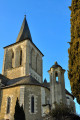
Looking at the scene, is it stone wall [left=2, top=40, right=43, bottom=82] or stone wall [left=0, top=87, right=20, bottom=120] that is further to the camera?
stone wall [left=2, top=40, right=43, bottom=82]

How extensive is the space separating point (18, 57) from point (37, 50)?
457 cm

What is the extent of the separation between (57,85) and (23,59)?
1302cm

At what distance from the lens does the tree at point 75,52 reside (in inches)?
389

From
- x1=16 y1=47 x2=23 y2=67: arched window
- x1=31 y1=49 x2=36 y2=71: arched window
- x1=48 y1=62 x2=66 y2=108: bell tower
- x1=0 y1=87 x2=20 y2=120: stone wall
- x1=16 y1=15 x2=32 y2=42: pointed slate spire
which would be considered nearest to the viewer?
x1=48 y1=62 x2=66 y2=108: bell tower

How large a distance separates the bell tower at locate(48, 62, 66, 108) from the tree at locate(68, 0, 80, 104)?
17.4ft

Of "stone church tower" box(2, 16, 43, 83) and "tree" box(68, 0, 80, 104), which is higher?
"stone church tower" box(2, 16, 43, 83)

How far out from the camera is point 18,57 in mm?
29641

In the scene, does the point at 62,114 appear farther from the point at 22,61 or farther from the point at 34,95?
the point at 22,61

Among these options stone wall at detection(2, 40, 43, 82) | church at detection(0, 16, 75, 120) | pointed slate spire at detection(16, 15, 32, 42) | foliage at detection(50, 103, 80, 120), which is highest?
pointed slate spire at detection(16, 15, 32, 42)

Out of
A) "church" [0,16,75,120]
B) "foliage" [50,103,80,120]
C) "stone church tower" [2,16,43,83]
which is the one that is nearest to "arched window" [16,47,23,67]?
"stone church tower" [2,16,43,83]

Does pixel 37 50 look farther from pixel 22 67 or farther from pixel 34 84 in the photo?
pixel 34 84

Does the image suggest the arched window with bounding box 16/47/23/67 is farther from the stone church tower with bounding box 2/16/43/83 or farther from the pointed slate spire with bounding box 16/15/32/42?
the pointed slate spire with bounding box 16/15/32/42

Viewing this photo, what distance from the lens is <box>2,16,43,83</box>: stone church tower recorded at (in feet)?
90.0

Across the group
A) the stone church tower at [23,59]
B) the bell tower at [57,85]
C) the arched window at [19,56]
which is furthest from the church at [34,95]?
the arched window at [19,56]
